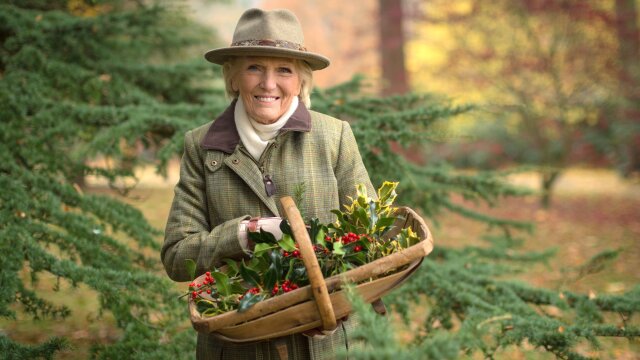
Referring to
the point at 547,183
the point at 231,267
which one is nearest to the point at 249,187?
the point at 231,267

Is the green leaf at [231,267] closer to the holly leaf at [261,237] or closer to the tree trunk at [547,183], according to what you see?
the holly leaf at [261,237]

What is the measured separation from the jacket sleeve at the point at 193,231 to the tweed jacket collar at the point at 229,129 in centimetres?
8

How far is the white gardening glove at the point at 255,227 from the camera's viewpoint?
1933 millimetres

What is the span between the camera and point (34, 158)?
3.61 meters

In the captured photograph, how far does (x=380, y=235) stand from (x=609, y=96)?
1146 cm

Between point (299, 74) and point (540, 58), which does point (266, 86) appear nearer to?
point (299, 74)

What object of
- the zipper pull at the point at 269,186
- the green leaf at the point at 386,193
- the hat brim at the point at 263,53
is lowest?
the green leaf at the point at 386,193

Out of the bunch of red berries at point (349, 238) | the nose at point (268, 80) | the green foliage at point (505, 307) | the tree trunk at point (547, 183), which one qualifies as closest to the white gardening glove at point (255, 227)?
the bunch of red berries at point (349, 238)

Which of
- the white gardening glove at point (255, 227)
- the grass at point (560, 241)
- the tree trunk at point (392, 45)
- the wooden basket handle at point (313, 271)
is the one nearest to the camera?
the wooden basket handle at point (313, 271)

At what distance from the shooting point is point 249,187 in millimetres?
2090

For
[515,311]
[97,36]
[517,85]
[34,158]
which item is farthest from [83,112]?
[517,85]

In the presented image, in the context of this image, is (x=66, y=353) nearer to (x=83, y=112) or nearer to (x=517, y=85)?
(x=83, y=112)

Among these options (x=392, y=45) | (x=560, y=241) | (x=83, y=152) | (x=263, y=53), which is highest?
(x=392, y=45)

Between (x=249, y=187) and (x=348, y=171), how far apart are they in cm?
38
